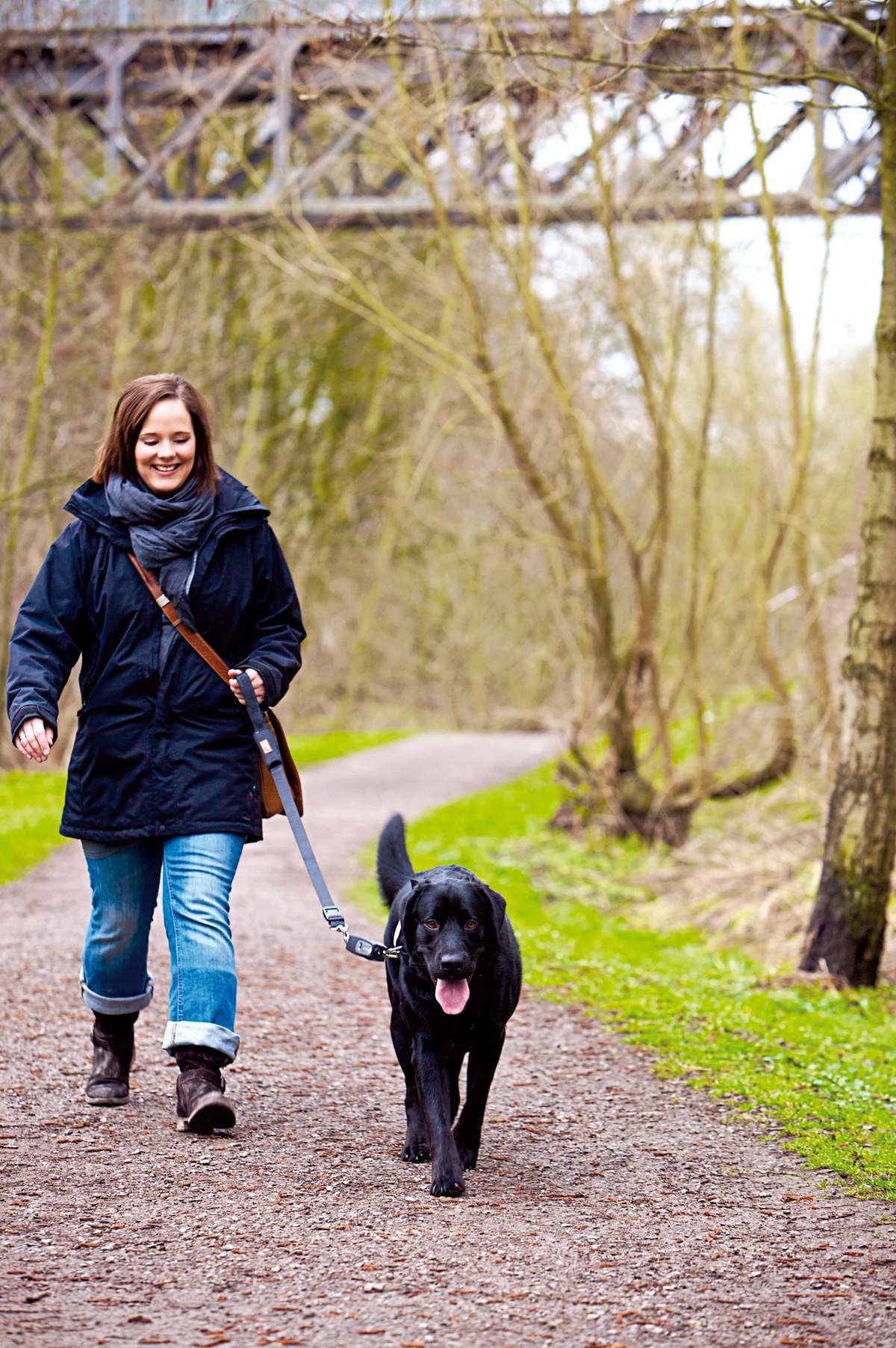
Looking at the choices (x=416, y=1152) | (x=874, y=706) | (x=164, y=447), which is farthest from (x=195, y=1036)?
(x=874, y=706)

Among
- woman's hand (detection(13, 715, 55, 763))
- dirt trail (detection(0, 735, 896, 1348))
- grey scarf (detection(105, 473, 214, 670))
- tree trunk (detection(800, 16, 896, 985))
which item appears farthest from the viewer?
tree trunk (detection(800, 16, 896, 985))

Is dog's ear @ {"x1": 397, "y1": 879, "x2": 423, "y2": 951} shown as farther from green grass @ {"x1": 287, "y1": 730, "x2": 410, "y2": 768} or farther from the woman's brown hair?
green grass @ {"x1": 287, "y1": 730, "x2": 410, "y2": 768}

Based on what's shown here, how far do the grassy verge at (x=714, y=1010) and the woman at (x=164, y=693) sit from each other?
1971 millimetres

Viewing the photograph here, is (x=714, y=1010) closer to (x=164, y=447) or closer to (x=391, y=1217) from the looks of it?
(x=391, y=1217)

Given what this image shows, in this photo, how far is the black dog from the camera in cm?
407

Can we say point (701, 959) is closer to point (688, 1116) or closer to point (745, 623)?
point (688, 1116)

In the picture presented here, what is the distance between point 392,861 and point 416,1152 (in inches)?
36.1

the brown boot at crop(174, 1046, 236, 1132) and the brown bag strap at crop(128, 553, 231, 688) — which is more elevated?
the brown bag strap at crop(128, 553, 231, 688)

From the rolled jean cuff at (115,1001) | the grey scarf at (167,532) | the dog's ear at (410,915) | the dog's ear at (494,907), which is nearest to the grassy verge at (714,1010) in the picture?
the dog's ear at (494,907)

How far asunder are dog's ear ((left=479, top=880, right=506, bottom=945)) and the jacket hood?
140cm

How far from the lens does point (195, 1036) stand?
4559mm

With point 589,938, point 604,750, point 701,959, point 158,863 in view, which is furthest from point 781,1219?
point 604,750

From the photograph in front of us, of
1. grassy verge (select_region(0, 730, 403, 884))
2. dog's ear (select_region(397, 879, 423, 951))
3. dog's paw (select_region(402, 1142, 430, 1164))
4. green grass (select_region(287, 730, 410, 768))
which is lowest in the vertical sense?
green grass (select_region(287, 730, 410, 768))

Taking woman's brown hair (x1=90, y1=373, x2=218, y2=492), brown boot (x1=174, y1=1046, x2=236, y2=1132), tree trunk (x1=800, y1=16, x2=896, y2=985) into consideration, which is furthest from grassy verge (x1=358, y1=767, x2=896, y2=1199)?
woman's brown hair (x1=90, y1=373, x2=218, y2=492)
